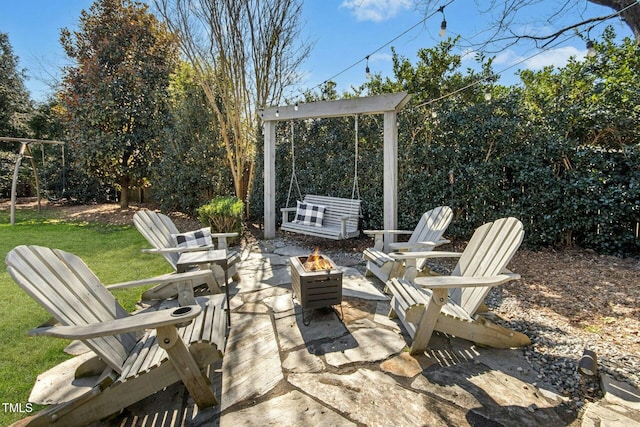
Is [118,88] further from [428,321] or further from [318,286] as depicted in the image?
[428,321]

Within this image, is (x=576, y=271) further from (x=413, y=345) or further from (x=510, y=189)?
(x=413, y=345)

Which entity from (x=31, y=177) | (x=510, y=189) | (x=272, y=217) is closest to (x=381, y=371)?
(x=510, y=189)

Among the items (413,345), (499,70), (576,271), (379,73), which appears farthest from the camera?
(379,73)

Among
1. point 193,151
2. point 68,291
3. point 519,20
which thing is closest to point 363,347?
point 68,291

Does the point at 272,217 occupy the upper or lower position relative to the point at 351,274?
upper

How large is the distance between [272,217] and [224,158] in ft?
7.41

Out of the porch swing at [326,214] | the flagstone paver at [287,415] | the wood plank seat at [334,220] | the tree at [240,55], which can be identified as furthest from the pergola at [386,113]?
the flagstone paver at [287,415]

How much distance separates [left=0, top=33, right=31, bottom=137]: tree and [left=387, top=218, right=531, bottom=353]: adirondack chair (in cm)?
1425

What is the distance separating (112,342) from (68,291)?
34 centimetres

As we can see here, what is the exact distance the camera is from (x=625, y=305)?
296 centimetres

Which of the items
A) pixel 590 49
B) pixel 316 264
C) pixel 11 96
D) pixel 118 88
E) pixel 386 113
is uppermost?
pixel 11 96

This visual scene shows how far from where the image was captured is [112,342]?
172 centimetres

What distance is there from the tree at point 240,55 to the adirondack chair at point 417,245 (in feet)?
12.5

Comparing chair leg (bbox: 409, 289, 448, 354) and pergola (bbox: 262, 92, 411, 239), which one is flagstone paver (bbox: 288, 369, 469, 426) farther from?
pergola (bbox: 262, 92, 411, 239)
